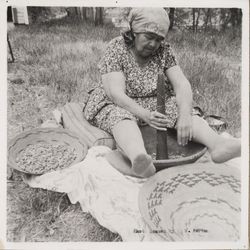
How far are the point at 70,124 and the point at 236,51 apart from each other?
497 mm

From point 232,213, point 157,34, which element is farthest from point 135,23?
point 232,213

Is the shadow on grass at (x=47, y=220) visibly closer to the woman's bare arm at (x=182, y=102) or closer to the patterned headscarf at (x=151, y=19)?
the woman's bare arm at (x=182, y=102)

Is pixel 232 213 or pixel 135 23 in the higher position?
pixel 135 23

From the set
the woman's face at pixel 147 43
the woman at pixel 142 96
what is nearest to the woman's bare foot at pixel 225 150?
the woman at pixel 142 96

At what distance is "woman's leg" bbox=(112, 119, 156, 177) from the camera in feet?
3.17

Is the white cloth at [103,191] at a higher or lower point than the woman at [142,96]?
Answer: lower

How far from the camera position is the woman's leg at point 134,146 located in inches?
38.1

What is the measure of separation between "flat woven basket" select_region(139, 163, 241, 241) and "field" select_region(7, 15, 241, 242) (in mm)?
135

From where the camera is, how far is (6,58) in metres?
1.08

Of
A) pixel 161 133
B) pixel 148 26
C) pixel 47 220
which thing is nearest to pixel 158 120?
pixel 161 133

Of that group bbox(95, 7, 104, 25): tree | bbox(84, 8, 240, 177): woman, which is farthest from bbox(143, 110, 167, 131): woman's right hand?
bbox(95, 7, 104, 25): tree

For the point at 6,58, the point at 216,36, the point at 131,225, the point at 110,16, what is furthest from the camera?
the point at 216,36

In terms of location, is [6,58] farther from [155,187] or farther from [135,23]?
[155,187]

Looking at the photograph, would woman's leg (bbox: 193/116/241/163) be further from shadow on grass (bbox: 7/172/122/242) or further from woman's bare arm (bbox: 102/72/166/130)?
shadow on grass (bbox: 7/172/122/242)
